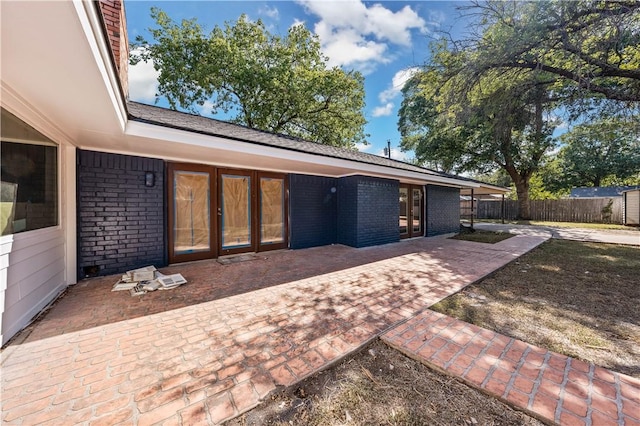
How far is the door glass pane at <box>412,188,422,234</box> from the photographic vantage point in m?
9.48

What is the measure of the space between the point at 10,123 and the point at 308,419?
3.98m

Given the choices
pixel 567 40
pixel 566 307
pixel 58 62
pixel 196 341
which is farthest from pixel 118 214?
pixel 567 40

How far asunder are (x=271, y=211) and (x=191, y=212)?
196 centimetres

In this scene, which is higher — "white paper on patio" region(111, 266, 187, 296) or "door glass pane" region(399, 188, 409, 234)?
"door glass pane" region(399, 188, 409, 234)

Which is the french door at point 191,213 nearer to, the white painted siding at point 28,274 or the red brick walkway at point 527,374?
the white painted siding at point 28,274

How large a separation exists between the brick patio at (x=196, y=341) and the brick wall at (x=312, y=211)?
95.7 inches

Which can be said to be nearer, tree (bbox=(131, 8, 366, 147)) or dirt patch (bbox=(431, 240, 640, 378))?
dirt patch (bbox=(431, 240, 640, 378))

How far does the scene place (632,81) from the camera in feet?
20.9

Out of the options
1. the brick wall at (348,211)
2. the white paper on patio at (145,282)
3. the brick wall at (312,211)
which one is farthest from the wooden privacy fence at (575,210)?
the white paper on patio at (145,282)

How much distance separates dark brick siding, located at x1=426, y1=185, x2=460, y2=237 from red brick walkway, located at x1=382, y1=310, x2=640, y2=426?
26.5 feet

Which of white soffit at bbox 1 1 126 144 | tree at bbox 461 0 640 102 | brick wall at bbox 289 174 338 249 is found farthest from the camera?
brick wall at bbox 289 174 338 249

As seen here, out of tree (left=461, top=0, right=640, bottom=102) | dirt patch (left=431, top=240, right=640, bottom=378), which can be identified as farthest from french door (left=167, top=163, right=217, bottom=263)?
tree (left=461, top=0, right=640, bottom=102)

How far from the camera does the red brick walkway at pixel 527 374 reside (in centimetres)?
157

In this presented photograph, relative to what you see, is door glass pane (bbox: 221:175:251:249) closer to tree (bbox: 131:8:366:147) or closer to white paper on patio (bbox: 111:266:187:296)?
white paper on patio (bbox: 111:266:187:296)
